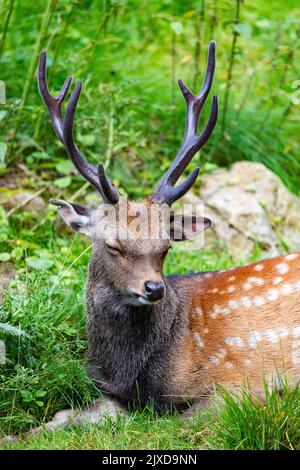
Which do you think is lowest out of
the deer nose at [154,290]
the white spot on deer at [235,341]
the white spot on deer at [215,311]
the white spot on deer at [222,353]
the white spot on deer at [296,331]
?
the white spot on deer at [222,353]

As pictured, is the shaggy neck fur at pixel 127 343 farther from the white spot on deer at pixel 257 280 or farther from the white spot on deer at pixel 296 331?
the white spot on deer at pixel 296 331

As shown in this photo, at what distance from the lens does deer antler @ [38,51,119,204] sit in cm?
497

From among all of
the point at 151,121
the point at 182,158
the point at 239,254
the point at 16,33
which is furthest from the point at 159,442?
the point at 16,33

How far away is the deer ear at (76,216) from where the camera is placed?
5.26 metres

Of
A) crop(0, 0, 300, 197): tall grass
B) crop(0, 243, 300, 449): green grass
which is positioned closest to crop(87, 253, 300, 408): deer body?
crop(0, 243, 300, 449): green grass

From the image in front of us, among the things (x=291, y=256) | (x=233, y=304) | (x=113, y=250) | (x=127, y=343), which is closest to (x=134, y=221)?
(x=113, y=250)

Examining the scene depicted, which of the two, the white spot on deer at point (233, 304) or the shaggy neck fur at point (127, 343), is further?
the white spot on deer at point (233, 304)

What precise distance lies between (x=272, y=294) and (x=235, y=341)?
1.21 ft

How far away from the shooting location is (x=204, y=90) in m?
5.43

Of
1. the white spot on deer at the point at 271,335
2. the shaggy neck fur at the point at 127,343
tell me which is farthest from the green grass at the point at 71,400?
the white spot on deer at the point at 271,335

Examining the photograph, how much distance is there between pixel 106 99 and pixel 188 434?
368 cm

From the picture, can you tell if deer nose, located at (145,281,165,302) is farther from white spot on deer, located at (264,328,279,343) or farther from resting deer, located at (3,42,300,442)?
white spot on deer, located at (264,328,279,343)

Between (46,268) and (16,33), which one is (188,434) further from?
(16,33)

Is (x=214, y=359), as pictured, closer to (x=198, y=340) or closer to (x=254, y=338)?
(x=198, y=340)
